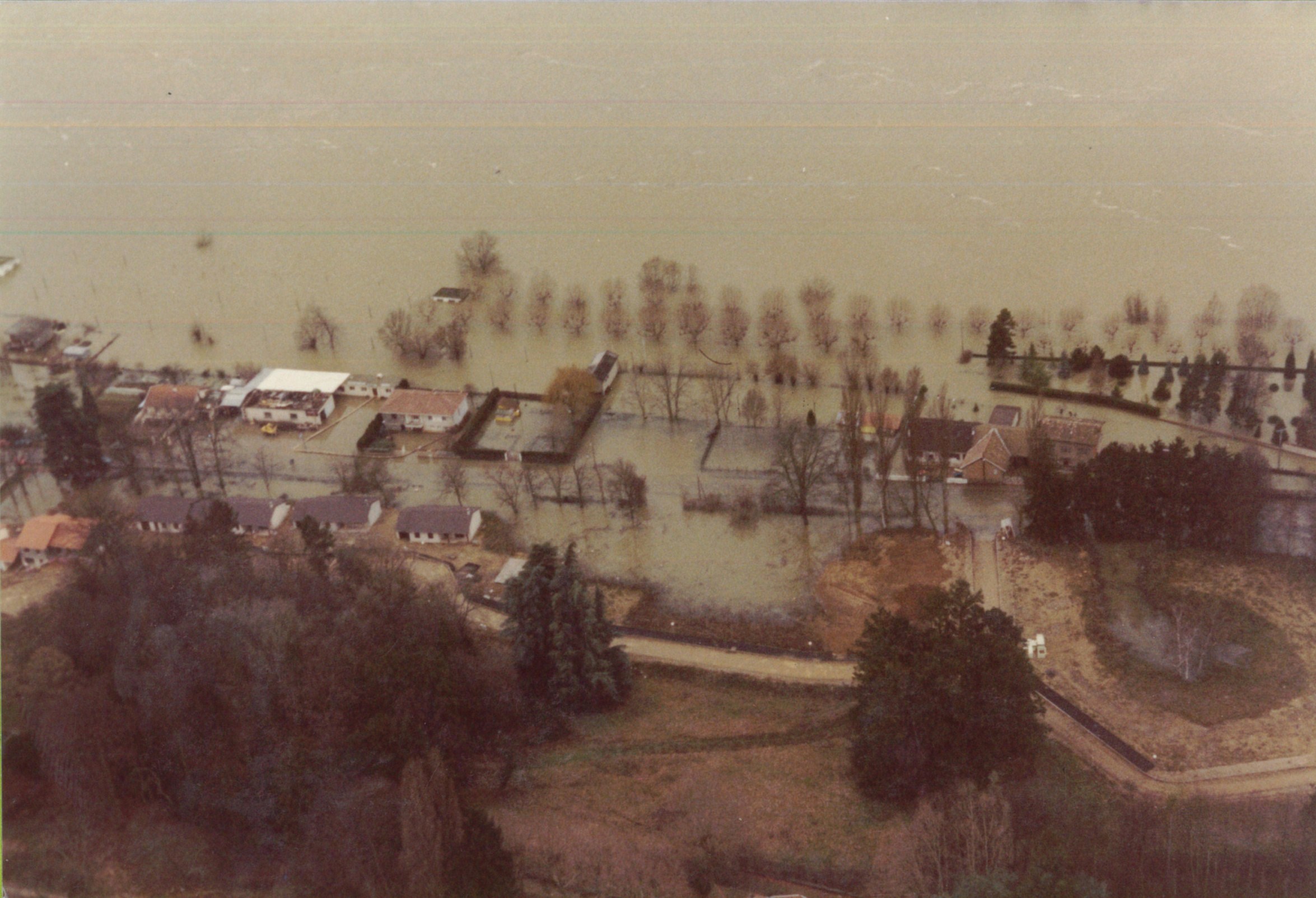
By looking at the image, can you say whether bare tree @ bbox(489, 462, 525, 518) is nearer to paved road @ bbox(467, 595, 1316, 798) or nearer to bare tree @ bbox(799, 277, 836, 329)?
paved road @ bbox(467, 595, 1316, 798)

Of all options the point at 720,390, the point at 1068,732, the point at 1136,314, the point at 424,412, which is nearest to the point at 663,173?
the point at 720,390

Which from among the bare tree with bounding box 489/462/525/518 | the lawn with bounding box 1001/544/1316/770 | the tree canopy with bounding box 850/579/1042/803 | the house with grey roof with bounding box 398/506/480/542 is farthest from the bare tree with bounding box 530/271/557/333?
the tree canopy with bounding box 850/579/1042/803

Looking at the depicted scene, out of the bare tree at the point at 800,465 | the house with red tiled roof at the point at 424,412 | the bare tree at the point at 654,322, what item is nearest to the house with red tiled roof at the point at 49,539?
the house with red tiled roof at the point at 424,412

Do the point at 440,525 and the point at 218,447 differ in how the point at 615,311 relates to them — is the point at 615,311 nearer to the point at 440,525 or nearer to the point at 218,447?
the point at 440,525

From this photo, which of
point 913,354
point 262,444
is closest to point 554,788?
point 262,444

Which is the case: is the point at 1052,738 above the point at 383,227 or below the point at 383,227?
below

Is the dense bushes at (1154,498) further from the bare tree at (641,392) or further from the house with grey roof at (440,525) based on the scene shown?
the house with grey roof at (440,525)

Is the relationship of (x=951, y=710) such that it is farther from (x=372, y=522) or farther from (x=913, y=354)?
(x=913, y=354)
